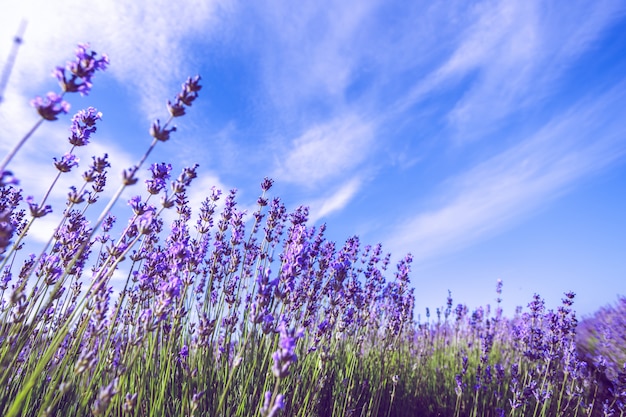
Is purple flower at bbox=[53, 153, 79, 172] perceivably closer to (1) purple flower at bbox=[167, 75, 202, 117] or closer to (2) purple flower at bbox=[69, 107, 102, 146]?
(2) purple flower at bbox=[69, 107, 102, 146]

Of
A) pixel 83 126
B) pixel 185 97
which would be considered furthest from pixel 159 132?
pixel 83 126

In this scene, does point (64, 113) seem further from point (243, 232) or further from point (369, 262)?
point (369, 262)

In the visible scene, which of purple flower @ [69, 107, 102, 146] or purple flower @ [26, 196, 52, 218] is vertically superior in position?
purple flower @ [69, 107, 102, 146]

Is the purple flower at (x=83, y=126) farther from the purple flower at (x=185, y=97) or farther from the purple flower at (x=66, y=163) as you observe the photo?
the purple flower at (x=185, y=97)

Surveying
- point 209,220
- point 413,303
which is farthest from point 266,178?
point 413,303

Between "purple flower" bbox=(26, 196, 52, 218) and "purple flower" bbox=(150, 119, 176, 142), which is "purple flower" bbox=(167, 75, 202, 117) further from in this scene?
"purple flower" bbox=(26, 196, 52, 218)

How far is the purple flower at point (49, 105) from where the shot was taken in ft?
5.87

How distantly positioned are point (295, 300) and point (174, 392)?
145cm

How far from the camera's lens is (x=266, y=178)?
14.4 feet

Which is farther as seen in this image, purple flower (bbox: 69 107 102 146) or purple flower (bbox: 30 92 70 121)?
purple flower (bbox: 69 107 102 146)

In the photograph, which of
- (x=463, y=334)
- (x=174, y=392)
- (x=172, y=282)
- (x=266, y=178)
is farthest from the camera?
(x=463, y=334)

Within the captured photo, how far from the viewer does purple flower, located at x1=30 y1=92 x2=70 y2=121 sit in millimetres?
1789

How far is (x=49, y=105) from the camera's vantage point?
70.6 inches

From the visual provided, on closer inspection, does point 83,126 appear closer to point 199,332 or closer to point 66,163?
point 66,163
